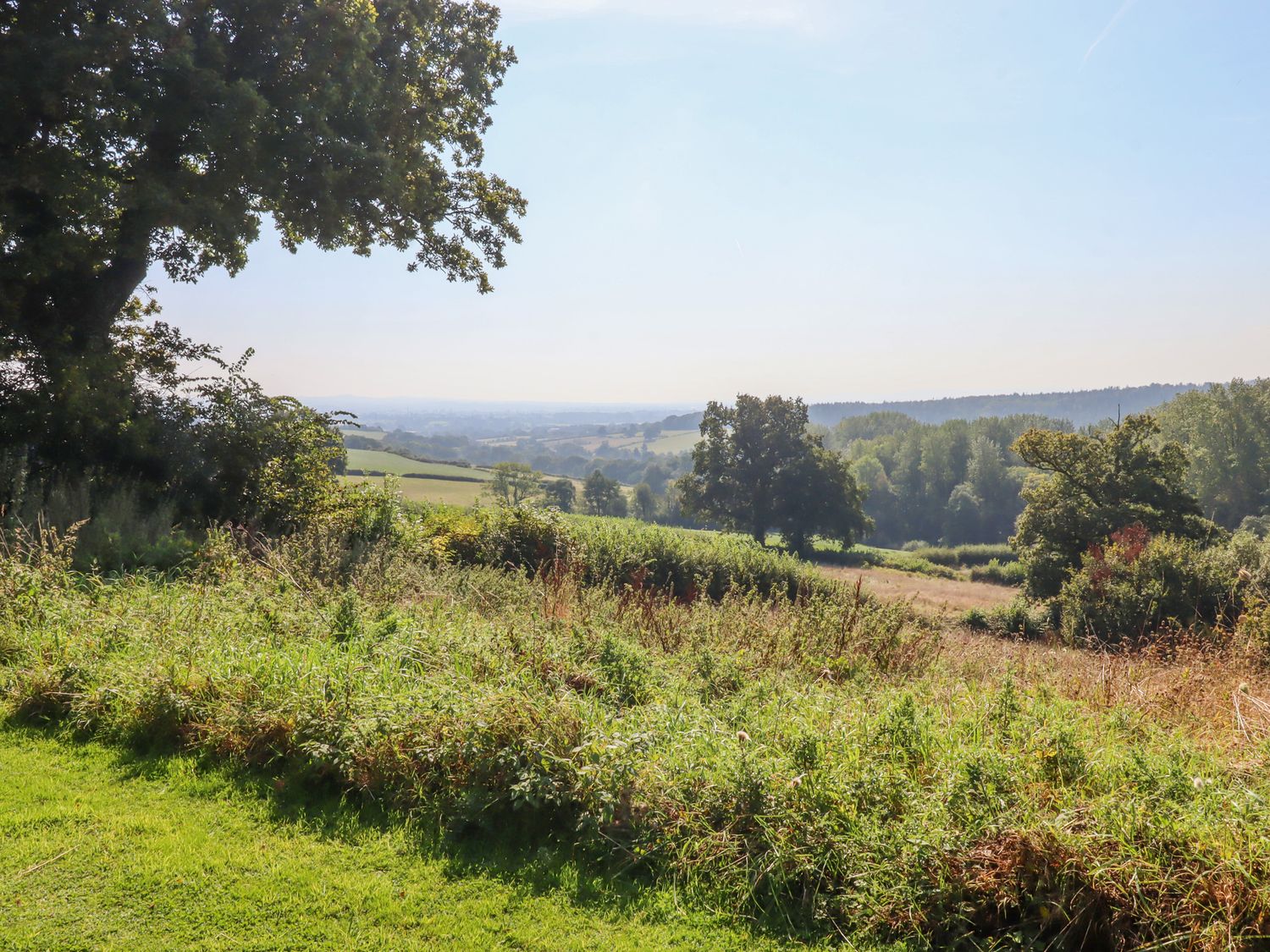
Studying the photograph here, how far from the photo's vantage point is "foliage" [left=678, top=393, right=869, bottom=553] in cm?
4481

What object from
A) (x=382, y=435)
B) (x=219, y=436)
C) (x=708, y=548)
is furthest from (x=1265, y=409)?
(x=382, y=435)

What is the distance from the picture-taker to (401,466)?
2280 inches

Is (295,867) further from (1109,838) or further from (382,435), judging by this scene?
(382,435)

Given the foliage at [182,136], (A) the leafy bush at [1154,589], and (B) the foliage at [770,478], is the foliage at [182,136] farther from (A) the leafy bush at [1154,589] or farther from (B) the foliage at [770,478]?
(B) the foliage at [770,478]

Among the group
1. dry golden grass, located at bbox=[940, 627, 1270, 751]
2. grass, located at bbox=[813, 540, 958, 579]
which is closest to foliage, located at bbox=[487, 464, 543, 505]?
grass, located at bbox=[813, 540, 958, 579]

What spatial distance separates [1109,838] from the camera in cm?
265

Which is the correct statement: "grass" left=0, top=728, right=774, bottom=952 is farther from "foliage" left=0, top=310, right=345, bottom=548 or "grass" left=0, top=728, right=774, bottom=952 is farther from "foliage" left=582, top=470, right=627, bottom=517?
"foliage" left=582, top=470, right=627, bottom=517

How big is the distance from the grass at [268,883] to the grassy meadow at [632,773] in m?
0.02

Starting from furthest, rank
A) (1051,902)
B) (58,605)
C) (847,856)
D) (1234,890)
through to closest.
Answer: (58,605), (847,856), (1051,902), (1234,890)

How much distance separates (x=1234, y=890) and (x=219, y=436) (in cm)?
1232

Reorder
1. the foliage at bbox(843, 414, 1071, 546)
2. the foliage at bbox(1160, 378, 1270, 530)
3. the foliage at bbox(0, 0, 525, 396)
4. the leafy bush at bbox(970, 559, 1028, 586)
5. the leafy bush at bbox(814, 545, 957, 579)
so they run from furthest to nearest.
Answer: the foliage at bbox(843, 414, 1071, 546)
the foliage at bbox(1160, 378, 1270, 530)
the leafy bush at bbox(814, 545, 957, 579)
the leafy bush at bbox(970, 559, 1028, 586)
the foliage at bbox(0, 0, 525, 396)

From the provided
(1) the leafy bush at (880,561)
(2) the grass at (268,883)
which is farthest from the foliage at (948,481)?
(2) the grass at (268,883)

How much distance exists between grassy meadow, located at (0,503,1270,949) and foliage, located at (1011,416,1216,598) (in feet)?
73.4

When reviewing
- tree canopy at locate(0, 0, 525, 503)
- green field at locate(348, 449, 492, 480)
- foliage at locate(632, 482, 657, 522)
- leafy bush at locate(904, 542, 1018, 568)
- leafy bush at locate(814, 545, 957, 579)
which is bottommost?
leafy bush at locate(904, 542, 1018, 568)
